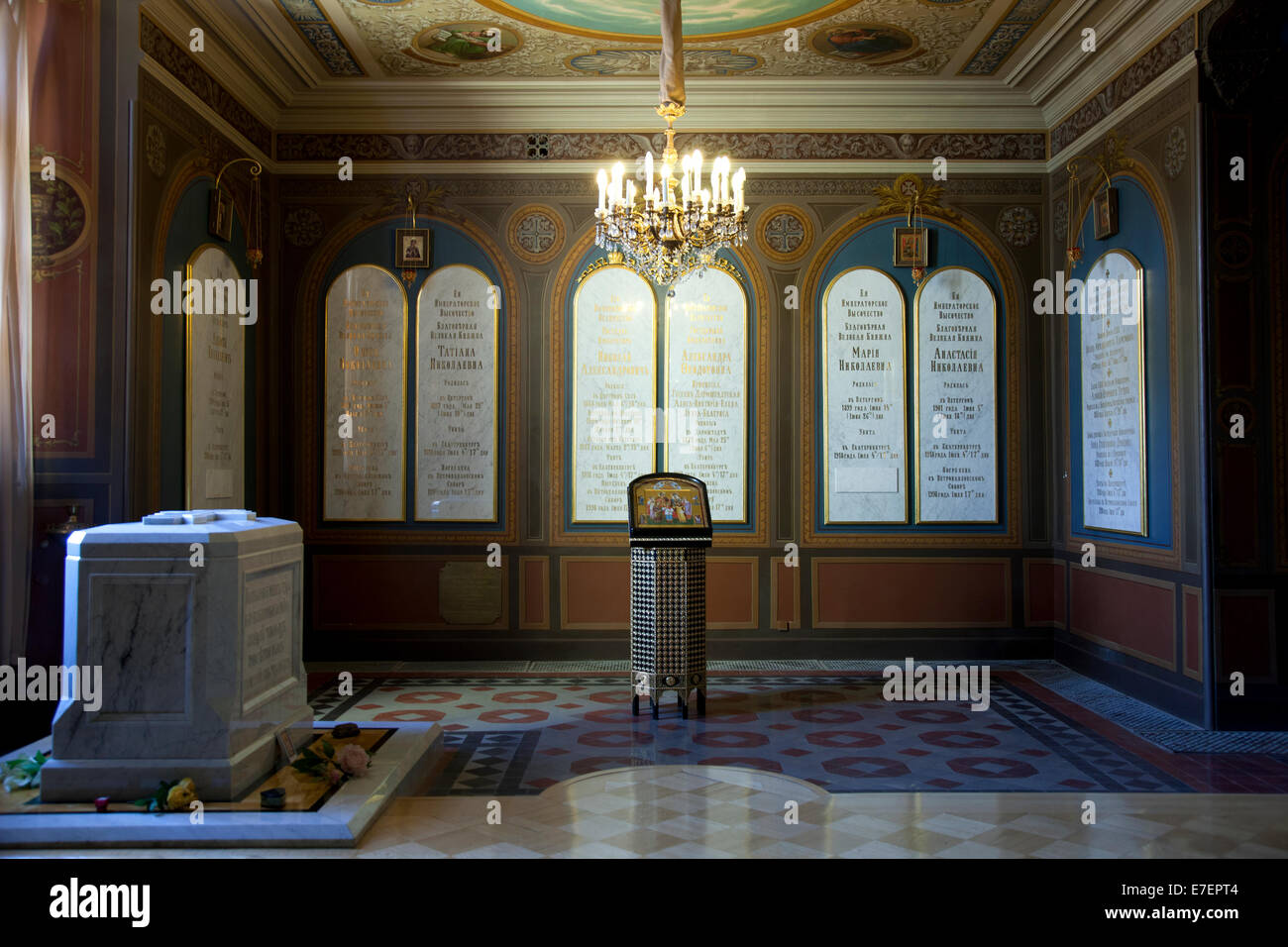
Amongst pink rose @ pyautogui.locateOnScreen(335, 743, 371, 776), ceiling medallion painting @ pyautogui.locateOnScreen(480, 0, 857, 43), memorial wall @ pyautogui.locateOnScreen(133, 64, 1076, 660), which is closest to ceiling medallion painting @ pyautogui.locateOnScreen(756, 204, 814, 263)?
memorial wall @ pyautogui.locateOnScreen(133, 64, 1076, 660)

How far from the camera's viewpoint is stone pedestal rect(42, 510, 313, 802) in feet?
11.7

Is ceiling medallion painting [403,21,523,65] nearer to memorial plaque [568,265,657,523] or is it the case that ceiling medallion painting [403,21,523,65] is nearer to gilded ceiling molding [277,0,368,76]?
gilded ceiling molding [277,0,368,76]

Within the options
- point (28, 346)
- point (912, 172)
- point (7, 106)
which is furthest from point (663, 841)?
point (912, 172)

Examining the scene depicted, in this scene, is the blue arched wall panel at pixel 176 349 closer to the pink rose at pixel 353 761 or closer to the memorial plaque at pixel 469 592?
the memorial plaque at pixel 469 592

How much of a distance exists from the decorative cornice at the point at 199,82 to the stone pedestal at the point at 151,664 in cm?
329

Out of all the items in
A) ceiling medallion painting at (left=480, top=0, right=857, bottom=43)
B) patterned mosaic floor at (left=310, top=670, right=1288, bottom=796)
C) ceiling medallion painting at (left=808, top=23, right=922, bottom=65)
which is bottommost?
patterned mosaic floor at (left=310, top=670, right=1288, bottom=796)

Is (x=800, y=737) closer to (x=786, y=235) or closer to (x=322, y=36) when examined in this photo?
(x=786, y=235)

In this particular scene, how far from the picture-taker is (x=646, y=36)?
21.0ft

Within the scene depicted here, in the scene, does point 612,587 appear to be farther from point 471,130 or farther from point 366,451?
point 471,130

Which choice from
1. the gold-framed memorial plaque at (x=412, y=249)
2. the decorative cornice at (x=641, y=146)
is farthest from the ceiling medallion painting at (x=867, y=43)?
the gold-framed memorial plaque at (x=412, y=249)

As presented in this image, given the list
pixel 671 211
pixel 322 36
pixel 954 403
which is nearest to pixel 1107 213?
pixel 954 403

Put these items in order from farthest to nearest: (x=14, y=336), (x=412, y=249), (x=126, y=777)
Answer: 1. (x=412, y=249)
2. (x=14, y=336)
3. (x=126, y=777)

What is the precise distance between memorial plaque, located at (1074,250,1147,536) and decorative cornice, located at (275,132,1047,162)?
1.45 m

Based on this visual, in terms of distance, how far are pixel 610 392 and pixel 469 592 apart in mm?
1836
